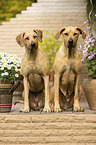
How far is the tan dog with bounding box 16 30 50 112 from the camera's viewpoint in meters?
4.08

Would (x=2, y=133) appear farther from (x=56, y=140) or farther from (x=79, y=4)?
(x=79, y=4)

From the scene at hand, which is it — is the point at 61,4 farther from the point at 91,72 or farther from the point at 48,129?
the point at 48,129

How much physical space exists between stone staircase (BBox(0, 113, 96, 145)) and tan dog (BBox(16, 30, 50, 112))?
0.41 m

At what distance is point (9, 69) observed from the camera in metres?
4.28

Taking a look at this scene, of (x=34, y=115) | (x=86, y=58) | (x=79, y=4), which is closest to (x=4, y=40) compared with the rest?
(x=79, y=4)

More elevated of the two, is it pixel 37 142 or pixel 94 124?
pixel 94 124

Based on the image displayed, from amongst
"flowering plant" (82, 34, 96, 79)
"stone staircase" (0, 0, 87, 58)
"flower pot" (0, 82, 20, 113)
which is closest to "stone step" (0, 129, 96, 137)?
"flower pot" (0, 82, 20, 113)

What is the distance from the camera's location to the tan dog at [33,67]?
4.08 m

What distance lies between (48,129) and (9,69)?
1296mm

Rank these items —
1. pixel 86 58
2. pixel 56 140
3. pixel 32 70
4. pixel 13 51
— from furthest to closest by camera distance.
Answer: pixel 13 51
pixel 86 58
pixel 32 70
pixel 56 140

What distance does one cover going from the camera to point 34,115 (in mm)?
3730

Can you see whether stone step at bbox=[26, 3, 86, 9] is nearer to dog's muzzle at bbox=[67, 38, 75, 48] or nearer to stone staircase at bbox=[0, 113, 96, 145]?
dog's muzzle at bbox=[67, 38, 75, 48]

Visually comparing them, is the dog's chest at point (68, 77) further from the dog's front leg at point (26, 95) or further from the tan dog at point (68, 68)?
the dog's front leg at point (26, 95)

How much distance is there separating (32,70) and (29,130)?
1062mm
